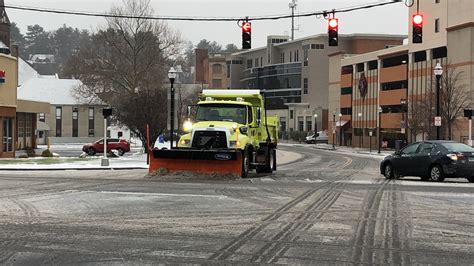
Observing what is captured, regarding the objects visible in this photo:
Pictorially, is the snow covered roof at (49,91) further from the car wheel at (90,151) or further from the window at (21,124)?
the car wheel at (90,151)

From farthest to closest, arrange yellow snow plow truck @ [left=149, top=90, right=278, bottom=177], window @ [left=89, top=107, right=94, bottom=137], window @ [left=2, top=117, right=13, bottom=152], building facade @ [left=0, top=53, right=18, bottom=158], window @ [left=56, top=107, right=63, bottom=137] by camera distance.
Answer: window @ [left=89, top=107, right=94, bottom=137]
window @ [left=56, top=107, right=63, bottom=137]
window @ [left=2, top=117, right=13, bottom=152]
building facade @ [left=0, top=53, right=18, bottom=158]
yellow snow plow truck @ [left=149, top=90, right=278, bottom=177]

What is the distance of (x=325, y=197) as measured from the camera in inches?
608

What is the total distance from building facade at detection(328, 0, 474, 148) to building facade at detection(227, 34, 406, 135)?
36.1ft

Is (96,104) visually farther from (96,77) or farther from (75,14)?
(75,14)

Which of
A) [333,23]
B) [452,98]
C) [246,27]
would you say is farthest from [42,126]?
[333,23]

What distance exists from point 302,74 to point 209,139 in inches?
3772

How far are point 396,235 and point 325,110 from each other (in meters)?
102

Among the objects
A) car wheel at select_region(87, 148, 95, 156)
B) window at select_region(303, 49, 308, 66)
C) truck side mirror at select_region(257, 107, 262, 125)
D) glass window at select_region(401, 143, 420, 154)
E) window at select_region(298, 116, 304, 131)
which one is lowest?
car wheel at select_region(87, 148, 95, 156)

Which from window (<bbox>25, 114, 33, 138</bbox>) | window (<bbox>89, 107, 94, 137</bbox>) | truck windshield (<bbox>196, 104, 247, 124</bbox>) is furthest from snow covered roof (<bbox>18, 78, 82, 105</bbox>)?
truck windshield (<bbox>196, 104, 247, 124</bbox>)

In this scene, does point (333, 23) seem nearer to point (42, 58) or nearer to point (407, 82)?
point (407, 82)

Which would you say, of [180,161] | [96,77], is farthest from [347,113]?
[180,161]

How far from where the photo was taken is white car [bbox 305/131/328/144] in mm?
98988

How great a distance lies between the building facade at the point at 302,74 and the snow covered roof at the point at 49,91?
39.1 m

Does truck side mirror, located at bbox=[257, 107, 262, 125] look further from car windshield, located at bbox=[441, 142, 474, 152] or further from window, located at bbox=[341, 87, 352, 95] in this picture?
window, located at bbox=[341, 87, 352, 95]
